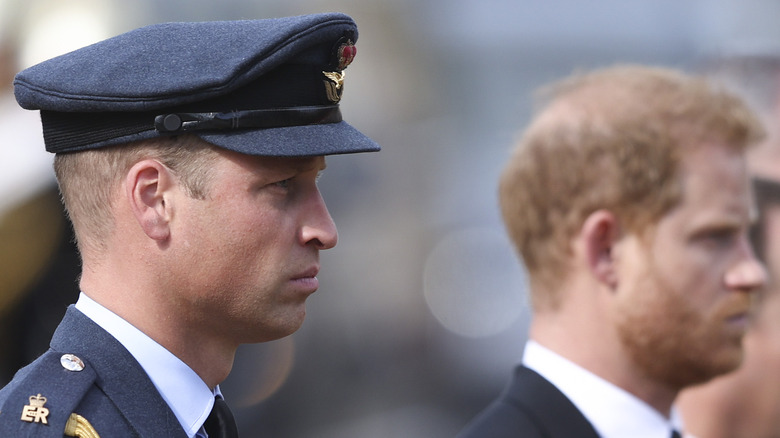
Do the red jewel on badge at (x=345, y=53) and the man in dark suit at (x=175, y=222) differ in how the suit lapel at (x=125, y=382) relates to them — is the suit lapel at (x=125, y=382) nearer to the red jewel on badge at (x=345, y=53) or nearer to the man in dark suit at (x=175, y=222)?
the man in dark suit at (x=175, y=222)

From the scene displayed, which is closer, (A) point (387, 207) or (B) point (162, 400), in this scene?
(B) point (162, 400)

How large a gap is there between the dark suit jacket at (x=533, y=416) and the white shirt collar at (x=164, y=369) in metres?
0.98

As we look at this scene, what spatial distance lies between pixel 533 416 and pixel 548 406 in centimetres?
5

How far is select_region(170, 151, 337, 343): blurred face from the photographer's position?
86.4 inches

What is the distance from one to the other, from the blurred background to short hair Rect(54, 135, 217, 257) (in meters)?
5.70

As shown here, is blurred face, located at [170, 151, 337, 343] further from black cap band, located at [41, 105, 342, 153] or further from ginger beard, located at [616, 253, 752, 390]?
ginger beard, located at [616, 253, 752, 390]

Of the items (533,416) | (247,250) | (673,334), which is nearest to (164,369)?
(247,250)

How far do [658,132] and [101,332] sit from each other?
1.74 meters

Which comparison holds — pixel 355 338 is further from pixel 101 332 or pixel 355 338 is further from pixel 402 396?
pixel 101 332

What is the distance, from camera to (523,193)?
3.24 metres

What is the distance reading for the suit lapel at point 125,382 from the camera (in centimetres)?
213

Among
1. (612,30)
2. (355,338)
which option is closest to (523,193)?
(355,338)

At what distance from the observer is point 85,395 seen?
2115mm

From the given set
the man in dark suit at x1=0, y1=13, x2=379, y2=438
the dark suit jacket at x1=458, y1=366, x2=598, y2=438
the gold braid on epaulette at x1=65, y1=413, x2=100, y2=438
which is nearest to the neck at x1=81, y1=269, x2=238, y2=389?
the man in dark suit at x1=0, y1=13, x2=379, y2=438
